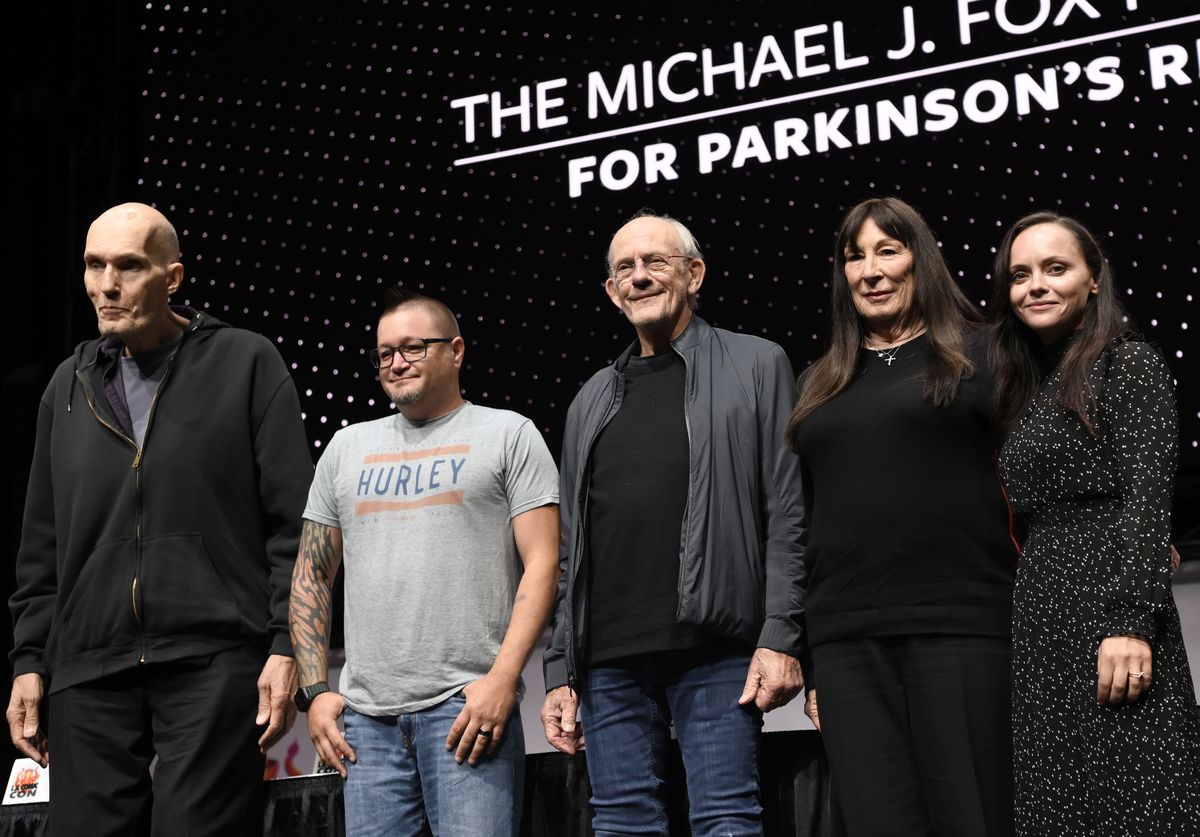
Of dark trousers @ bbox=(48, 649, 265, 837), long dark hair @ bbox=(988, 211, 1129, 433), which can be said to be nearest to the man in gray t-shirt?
dark trousers @ bbox=(48, 649, 265, 837)

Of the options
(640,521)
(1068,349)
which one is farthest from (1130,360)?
(640,521)

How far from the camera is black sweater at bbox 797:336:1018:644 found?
208cm

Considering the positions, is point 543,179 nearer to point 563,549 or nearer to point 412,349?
point 412,349

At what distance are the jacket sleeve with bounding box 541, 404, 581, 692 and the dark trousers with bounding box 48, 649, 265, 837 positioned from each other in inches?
20.9

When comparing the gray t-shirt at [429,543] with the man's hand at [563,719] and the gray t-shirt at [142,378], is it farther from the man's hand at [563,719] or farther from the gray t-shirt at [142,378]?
the gray t-shirt at [142,378]

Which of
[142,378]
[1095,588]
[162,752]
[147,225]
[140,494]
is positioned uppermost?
[147,225]

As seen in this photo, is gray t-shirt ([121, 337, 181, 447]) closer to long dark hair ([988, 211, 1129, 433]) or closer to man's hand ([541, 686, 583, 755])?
man's hand ([541, 686, 583, 755])

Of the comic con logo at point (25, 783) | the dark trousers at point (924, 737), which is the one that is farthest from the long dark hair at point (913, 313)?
the comic con logo at point (25, 783)

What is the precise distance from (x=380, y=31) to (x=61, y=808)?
3072mm

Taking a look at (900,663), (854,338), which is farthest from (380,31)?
(900,663)

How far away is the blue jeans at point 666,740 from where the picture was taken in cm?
220

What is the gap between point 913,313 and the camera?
2324mm

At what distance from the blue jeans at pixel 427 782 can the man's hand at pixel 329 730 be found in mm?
23

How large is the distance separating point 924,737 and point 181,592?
129cm
